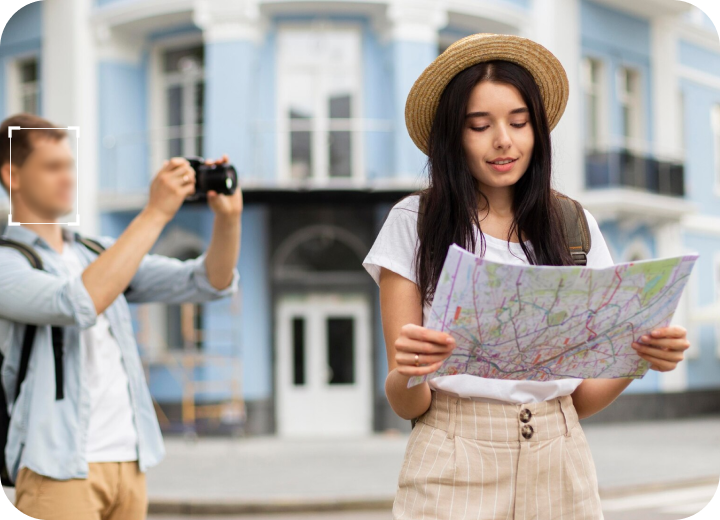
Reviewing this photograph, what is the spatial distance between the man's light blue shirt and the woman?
0.85m

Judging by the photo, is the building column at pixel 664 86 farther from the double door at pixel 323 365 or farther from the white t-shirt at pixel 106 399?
the white t-shirt at pixel 106 399

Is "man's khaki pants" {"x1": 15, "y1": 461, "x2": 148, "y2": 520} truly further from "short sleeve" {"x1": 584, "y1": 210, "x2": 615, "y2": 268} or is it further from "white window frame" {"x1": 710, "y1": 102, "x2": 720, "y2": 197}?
"white window frame" {"x1": 710, "y1": 102, "x2": 720, "y2": 197}

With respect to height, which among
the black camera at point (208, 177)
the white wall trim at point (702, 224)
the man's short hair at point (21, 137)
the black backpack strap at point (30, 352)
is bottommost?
the black backpack strap at point (30, 352)

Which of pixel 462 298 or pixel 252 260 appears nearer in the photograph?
pixel 462 298

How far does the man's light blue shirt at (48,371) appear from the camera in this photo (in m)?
2.38

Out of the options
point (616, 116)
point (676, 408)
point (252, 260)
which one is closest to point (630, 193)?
point (616, 116)

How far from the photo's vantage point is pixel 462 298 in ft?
5.61

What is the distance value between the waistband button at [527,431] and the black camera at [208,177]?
3.62 ft

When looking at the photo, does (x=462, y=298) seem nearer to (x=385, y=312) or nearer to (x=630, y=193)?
(x=385, y=312)

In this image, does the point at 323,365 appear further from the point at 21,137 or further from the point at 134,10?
the point at 21,137

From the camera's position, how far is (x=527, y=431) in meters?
1.98

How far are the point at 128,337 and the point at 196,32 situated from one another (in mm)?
15263

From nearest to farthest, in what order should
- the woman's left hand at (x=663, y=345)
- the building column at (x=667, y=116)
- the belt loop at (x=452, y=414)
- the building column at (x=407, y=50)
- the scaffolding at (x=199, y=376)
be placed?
the woman's left hand at (x=663, y=345), the belt loop at (x=452, y=414), the scaffolding at (x=199, y=376), the building column at (x=407, y=50), the building column at (x=667, y=116)

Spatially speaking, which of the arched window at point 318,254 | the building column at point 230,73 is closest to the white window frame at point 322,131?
the building column at point 230,73
